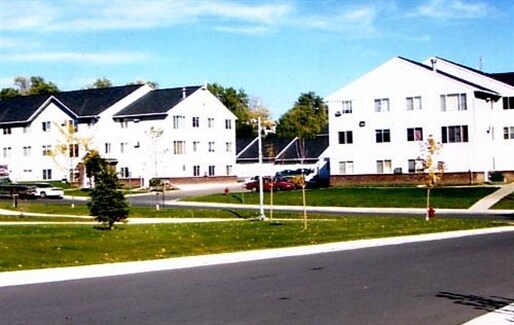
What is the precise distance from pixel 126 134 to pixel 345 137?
22550 mm

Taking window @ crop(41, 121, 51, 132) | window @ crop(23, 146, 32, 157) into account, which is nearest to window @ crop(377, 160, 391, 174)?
window @ crop(41, 121, 51, 132)

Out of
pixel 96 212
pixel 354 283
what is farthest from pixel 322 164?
pixel 354 283

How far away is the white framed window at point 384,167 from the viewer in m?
68.7

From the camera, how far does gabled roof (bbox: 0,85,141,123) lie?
3260 inches

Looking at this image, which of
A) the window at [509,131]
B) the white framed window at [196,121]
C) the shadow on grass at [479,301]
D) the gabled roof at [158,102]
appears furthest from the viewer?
the white framed window at [196,121]

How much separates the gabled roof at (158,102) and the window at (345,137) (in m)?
17.2

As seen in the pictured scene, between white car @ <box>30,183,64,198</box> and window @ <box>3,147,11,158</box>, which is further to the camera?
window @ <box>3,147,11,158</box>

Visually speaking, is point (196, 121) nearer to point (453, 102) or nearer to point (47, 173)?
point (47, 173)

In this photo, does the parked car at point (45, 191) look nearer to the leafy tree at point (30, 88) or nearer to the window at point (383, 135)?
the window at point (383, 135)

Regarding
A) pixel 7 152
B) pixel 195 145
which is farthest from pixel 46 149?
pixel 195 145

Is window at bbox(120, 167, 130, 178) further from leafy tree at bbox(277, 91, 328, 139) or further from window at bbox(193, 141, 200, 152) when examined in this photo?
leafy tree at bbox(277, 91, 328, 139)

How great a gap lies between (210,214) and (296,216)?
14.8ft

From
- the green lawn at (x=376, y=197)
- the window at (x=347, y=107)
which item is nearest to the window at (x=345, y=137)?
the window at (x=347, y=107)

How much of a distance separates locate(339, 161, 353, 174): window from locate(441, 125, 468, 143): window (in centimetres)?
825
